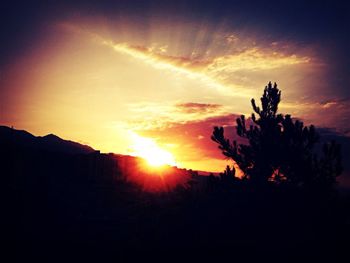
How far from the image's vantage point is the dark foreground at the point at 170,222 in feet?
33.9

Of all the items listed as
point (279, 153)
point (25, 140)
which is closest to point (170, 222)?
point (279, 153)

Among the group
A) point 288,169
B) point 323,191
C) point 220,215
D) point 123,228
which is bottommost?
point 123,228

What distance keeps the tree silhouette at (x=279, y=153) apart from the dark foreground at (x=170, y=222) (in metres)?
1.38

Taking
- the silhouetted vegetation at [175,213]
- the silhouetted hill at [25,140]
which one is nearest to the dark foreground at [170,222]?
the silhouetted vegetation at [175,213]

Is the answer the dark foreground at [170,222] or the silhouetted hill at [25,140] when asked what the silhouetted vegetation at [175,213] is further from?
the silhouetted hill at [25,140]

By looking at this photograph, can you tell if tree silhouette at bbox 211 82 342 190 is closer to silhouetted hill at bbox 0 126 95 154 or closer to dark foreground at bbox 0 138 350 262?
dark foreground at bbox 0 138 350 262

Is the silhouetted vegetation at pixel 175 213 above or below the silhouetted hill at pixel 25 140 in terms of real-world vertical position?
below

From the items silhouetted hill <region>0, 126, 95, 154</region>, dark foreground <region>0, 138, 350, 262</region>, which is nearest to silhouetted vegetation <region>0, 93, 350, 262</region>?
dark foreground <region>0, 138, 350, 262</region>

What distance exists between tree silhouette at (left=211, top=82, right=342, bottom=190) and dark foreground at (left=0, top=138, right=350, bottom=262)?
1376mm

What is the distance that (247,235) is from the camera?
11.5m

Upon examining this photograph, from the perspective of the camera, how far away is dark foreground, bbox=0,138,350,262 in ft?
33.9

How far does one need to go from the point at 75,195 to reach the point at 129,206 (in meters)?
3.23

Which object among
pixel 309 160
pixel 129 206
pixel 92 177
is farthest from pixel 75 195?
pixel 309 160

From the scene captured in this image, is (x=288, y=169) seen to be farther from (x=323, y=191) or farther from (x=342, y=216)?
(x=342, y=216)
